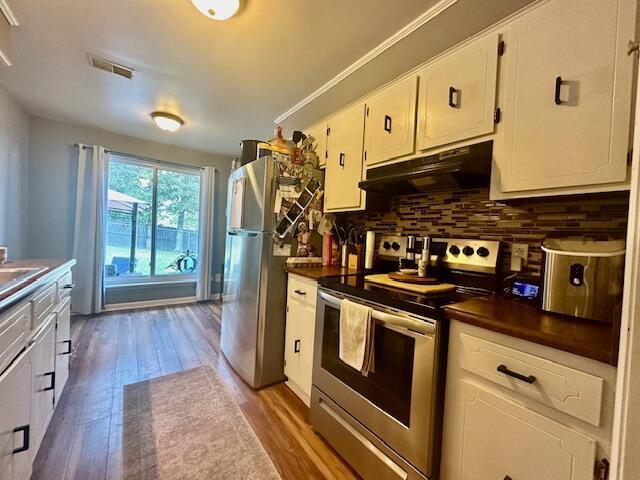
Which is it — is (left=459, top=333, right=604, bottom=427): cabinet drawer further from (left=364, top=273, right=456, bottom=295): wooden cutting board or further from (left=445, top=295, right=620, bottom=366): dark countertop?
(left=364, top=273, right=456, bottom=295): wooden cutting board

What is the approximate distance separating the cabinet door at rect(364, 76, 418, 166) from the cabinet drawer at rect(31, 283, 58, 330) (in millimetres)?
1910

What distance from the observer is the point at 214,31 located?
5.24ft

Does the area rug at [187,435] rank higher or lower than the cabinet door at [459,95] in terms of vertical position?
lower

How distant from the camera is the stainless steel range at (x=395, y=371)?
1.00 meters

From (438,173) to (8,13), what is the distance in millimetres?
2615

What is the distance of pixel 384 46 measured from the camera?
160 cm

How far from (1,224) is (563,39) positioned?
425 centimetres

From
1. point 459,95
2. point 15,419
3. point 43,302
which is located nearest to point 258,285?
point 43,302

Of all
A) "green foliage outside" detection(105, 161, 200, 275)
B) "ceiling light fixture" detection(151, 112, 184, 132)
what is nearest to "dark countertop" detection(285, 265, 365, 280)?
"ceiling light fixture" detection(151, 112, 184, 132)

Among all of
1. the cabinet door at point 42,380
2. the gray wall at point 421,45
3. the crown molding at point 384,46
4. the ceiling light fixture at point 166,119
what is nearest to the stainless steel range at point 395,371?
the gray wall at point 421,45

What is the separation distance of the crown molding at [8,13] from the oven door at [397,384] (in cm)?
248

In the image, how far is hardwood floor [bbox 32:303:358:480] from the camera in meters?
1.30

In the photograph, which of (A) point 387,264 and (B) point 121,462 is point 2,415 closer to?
(B) point 121,462

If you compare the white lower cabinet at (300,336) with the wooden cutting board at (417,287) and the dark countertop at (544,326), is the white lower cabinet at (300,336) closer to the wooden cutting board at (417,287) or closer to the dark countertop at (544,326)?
the wooden cutting board at (417,287)
